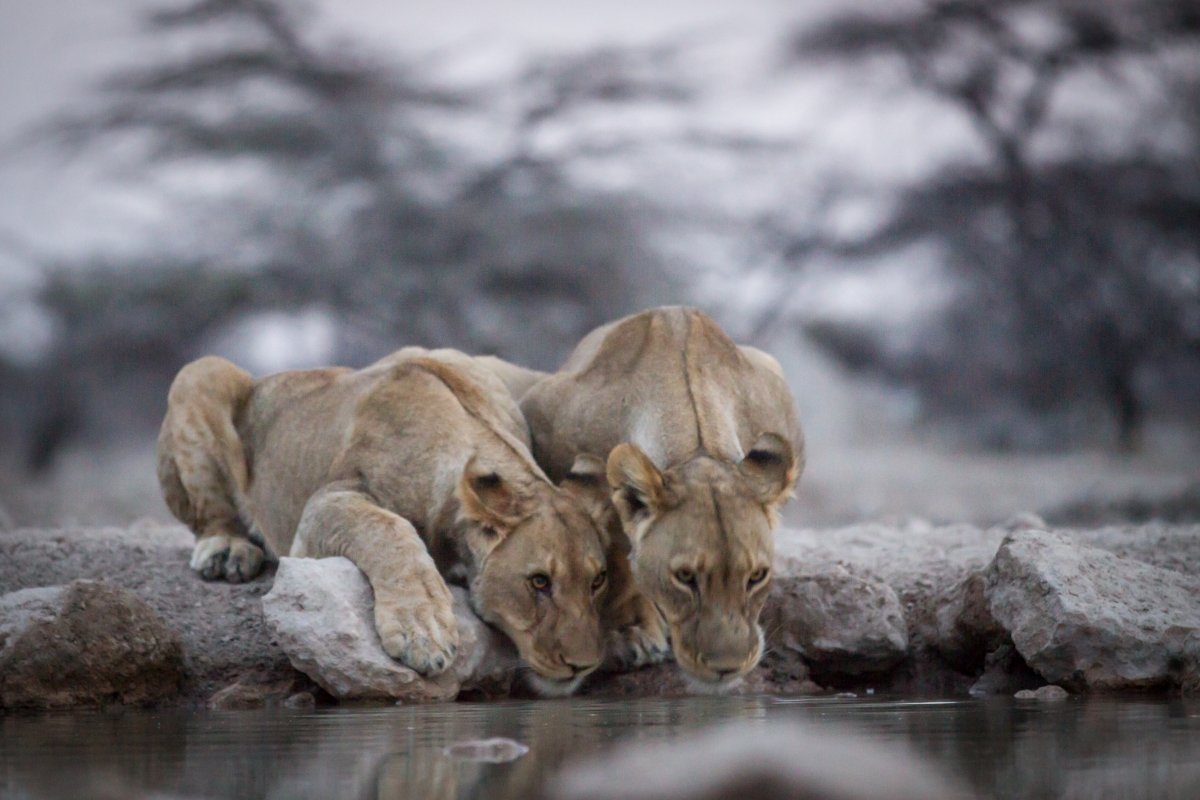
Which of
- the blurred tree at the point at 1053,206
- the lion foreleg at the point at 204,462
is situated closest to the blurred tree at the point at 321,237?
the blurred tree at the point at 1053,206

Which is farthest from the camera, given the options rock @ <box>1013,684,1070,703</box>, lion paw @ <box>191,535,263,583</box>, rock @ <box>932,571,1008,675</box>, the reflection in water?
lion paw @ <box>191,535,263,583</box>

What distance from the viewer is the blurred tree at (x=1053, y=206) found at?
2095 centimetres

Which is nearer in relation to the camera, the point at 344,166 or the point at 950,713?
the point at 950,713

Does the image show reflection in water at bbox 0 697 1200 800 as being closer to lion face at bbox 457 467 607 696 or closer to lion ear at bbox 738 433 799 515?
lion face at bbox 457 467 607 696

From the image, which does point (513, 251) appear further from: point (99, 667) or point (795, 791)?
point (795, 791)

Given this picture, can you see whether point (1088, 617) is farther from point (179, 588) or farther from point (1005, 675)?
point (179, 588)

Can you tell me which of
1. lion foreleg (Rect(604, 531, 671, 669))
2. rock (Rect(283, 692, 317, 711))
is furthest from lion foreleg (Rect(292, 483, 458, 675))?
lion foreleg (Rect(604, 531, 671, 669))

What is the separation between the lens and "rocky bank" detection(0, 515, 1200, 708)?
508cm

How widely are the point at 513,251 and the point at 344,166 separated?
2810mm

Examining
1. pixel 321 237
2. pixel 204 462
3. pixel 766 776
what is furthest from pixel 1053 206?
pixel 766 776

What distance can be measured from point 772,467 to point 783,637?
96 cm

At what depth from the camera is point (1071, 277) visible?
21.4m

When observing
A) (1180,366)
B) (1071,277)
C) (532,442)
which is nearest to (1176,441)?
(1180,366)

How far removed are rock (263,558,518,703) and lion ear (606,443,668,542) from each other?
2.43 ft
